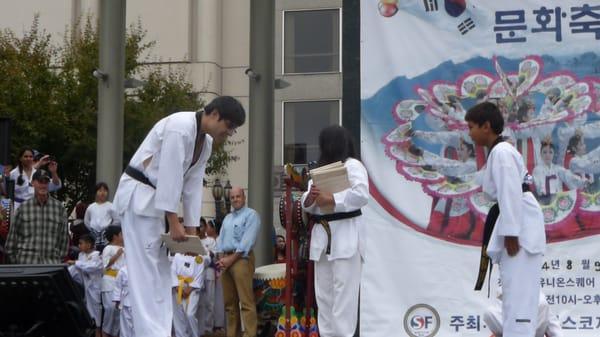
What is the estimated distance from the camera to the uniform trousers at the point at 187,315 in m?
11.5

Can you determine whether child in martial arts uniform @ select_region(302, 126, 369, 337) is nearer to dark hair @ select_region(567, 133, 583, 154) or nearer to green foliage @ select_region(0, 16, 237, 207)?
dark hair @ select_region(567, 133, 583, 154)

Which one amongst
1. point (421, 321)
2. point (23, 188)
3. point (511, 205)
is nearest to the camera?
point (511, 205)

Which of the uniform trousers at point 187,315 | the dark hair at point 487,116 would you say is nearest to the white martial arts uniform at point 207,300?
the uniform trousers at point 187,315

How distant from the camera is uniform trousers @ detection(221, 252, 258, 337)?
10227 millimetres

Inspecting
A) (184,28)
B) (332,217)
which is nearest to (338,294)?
(332,217)

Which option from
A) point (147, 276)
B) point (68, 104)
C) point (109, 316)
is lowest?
point (109, 316)

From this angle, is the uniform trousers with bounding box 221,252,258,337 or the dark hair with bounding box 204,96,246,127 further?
the uniform trousers with bounding box 221,252,258,337

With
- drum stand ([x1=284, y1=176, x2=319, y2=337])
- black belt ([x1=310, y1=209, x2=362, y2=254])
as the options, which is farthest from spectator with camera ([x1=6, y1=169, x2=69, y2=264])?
black belt ([x1=310, y1=209, x2=362, y2=254])

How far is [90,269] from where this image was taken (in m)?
11.0

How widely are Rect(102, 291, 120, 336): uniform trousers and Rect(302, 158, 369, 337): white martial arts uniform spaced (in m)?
4.26

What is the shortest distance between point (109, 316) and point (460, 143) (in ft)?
15.7

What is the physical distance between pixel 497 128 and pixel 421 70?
2535mm

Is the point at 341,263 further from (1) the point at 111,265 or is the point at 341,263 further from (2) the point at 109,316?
(2) the point at 109,316

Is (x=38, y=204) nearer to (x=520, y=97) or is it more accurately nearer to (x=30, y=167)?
(x=30, y=167)
